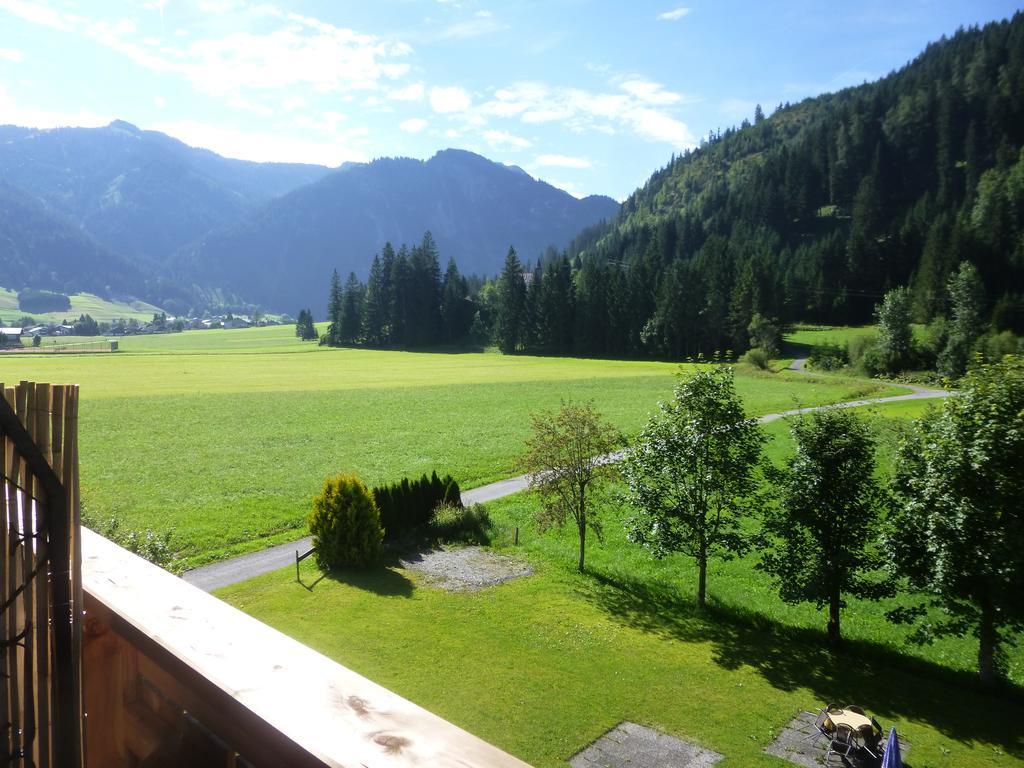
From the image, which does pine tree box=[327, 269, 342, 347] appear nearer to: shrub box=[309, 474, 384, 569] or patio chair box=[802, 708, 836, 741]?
shrub box=[309, 474, 384, 569]

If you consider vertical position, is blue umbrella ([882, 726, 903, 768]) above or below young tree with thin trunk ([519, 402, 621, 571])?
below

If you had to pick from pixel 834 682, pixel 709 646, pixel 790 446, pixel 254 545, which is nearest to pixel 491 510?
pixel 254 545

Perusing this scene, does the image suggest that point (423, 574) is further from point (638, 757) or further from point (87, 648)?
point (87, 648)

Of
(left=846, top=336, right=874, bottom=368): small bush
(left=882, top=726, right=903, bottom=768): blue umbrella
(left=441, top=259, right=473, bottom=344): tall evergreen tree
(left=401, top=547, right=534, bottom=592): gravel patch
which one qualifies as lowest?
(left=401, top=547, right=534, bottom=592): gravel patch

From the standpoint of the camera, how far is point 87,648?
8.38 feet

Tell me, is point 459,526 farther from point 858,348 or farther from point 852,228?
point 852,228

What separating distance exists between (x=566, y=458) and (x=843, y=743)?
1256cm

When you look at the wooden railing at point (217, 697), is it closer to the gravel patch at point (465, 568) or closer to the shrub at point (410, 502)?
the gravel patch at point (465, 568)

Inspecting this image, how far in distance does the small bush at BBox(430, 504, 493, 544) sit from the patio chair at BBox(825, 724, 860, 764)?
14.8 meters

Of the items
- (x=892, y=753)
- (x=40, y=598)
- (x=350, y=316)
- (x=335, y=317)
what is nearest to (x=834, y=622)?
(x=892, y=753)

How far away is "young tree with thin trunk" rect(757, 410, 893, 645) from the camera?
676 inches

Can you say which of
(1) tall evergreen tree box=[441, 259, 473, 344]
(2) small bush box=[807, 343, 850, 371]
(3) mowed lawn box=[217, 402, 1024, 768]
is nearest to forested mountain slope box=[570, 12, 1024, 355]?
(2) small bush box=[807, 343, 850, 371]

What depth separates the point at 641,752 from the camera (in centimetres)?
1246

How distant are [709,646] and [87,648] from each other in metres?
17.5
